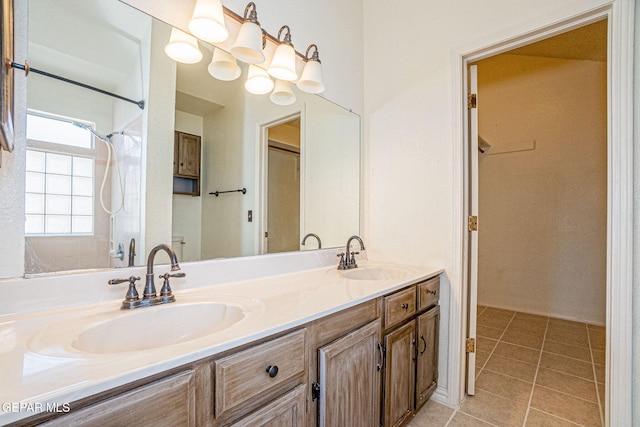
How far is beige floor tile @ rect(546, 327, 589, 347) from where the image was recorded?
2.45 metres

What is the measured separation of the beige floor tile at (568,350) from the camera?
2.21 meters

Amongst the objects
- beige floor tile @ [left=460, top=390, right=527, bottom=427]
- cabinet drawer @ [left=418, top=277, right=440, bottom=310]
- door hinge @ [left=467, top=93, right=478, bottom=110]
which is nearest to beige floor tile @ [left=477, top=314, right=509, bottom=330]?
beige floor tile @ [left=460, top=390, right=527, bottom=427]

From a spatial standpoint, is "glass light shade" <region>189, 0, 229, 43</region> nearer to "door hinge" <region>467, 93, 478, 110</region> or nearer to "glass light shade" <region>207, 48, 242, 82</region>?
"glass light shade" <region>207, 48, 242, 82</region>

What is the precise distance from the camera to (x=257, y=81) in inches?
58.0

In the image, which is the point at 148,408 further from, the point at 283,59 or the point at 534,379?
the point at 534,379

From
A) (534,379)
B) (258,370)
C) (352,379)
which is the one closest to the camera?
(258,370)

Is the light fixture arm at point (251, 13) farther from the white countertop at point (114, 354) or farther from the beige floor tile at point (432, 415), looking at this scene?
the beige floor tile at point (432, 415)

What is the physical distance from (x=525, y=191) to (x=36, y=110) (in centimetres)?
391

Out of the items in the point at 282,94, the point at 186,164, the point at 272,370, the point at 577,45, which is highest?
the point at 577,45

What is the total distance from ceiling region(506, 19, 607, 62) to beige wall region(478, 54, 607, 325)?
187 mm

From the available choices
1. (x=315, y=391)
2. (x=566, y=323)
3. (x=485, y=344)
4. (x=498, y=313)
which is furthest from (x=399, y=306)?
(x=566, y=323)

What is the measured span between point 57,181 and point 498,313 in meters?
3.82

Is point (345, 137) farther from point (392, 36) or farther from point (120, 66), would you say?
point (120, 66)

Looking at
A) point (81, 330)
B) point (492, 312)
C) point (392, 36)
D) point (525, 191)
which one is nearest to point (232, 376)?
point (81, 330)
